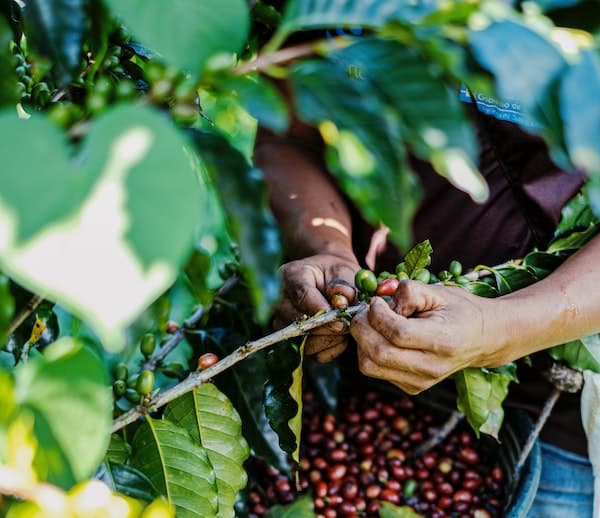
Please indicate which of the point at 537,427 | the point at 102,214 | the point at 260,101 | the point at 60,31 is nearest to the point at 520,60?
the point at 260,101

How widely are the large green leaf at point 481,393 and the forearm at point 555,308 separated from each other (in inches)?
3.5

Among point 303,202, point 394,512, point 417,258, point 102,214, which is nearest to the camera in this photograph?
point 102,214

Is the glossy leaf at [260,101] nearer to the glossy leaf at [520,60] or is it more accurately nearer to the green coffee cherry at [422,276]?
the glossy leaf at [520,60]

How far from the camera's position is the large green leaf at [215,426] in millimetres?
1079

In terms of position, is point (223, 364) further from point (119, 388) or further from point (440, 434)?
point (440, 434)

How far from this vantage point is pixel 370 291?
1111mm

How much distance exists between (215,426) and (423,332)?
33 centimetres

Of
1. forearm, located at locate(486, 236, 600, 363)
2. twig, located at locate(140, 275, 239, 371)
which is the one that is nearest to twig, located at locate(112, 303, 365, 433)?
twig, located at locate(140, 275, 239, 371)

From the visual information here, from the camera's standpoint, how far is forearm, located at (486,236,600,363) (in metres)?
1.14

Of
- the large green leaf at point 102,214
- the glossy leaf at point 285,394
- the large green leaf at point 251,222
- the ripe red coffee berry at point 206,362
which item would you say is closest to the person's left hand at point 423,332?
the glossy leaf at point 285,394

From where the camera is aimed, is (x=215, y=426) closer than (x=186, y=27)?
No

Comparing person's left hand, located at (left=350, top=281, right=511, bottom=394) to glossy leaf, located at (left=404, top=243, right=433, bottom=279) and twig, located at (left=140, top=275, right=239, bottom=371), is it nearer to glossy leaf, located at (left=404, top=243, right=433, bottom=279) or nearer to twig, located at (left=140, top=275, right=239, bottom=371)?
glossy leaf, located at (left=404, top=243, right=433, bottom=279)

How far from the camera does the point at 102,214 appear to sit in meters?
0.41

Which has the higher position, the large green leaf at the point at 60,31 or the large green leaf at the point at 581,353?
the large green leaf at the point at 60,31
